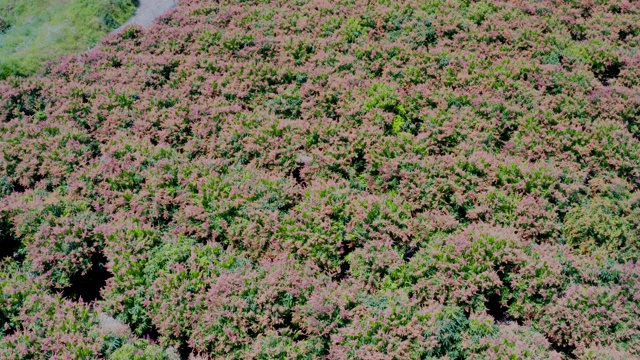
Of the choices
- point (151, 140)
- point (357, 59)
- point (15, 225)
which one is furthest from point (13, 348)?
point (357, 59)

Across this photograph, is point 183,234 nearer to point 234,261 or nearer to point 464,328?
point 234,261

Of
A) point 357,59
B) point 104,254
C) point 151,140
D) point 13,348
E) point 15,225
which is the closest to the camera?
point 13,348

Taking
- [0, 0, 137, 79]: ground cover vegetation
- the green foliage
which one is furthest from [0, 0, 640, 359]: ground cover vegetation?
[0, 0, 137, 79]: ground cover vegetation

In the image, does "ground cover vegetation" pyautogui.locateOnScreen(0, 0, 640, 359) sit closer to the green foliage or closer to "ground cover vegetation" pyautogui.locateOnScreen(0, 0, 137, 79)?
the green foliage

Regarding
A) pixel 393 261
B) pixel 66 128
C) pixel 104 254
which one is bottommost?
pixel 393 261

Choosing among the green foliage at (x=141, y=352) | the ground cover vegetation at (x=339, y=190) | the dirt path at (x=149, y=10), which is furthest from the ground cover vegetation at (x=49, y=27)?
the green foliage at (x=141, y=352)
